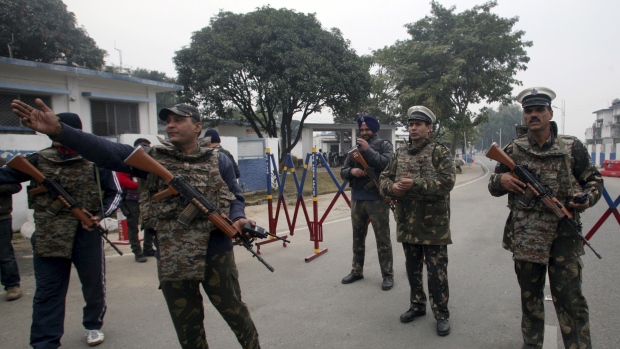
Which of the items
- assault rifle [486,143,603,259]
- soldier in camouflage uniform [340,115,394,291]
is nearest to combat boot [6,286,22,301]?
soldier in camouflage uniform [340,115,394,291]

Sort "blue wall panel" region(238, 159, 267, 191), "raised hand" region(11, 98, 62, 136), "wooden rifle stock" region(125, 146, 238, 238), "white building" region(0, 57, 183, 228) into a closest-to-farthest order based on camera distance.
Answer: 1. "raised hand" region(11, 98, 62, 136)
2. "wooden rifle stock" region(125, 146, 238, 238)
3. "white building" region(0, 57, 183, 228)
4. "blue wall panel" region(238, 159, 267, 191)

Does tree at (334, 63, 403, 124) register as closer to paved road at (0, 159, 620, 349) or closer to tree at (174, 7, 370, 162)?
tree at (174, 7, 370, 162)

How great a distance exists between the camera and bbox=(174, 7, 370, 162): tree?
15484mm

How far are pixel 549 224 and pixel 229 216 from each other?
2092mm

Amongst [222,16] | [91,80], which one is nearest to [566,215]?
[91,80]

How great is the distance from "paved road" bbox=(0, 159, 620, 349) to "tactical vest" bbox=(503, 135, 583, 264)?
855 mm

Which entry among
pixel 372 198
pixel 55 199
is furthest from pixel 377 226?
pixel 55 199

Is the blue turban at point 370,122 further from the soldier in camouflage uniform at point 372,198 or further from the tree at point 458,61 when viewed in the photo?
the tree at point 458,61

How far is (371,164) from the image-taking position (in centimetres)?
405

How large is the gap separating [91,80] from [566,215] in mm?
11871

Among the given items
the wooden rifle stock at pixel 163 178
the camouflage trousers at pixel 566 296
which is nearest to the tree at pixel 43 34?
the wooden rifle stock at pixel 163 178

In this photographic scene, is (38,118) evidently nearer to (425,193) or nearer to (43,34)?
(425,193)

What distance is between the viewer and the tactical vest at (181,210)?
2141 mm

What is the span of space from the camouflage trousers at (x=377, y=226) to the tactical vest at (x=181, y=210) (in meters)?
2.14
